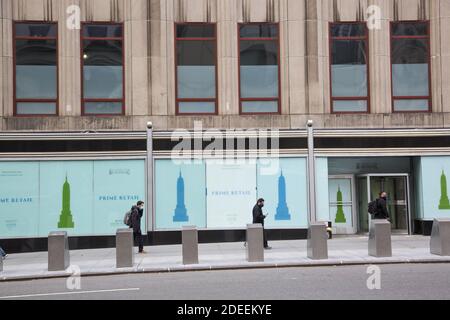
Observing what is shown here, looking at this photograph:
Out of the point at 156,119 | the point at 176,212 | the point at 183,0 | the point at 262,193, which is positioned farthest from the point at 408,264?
the point at 183,0

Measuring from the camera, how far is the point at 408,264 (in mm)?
15180

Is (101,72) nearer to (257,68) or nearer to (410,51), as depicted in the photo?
(257,68)

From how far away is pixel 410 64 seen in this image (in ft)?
75.0

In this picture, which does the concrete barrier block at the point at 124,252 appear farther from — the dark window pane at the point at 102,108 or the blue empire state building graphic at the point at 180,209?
the dark window pane at the point at 102,108

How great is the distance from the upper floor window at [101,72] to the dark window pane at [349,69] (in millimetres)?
7725

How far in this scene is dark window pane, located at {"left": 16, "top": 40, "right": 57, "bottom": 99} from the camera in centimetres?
2181

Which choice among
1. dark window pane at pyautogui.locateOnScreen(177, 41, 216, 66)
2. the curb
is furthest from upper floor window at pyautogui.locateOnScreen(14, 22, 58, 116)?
the curb

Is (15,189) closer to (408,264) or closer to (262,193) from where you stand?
(262,193)

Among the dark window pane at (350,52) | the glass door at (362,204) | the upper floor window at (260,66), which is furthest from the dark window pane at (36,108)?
the glass door at (362,204)

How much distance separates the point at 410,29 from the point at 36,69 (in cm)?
1362

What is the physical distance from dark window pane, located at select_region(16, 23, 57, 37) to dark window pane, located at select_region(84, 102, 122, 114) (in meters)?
2.80

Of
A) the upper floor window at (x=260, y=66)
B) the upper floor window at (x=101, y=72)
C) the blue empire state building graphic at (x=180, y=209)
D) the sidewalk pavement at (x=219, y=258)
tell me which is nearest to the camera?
the sidewalk pavement at (x=219, y=258)

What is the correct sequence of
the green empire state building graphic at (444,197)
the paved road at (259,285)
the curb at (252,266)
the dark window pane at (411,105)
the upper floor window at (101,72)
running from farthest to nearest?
the dark window pane at (411,105) → the green empire state building graphic at (444,197) → the upper floor window at (101,72) → the curb at (252,266) → the paved road at (259,285)

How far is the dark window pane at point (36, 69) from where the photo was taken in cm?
2181
